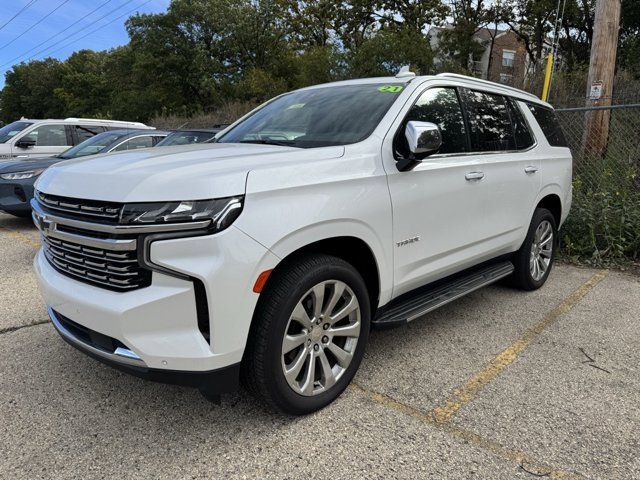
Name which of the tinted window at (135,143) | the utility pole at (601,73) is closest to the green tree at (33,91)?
the tinted window at (135,143)

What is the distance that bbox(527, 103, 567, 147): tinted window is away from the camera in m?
4.79

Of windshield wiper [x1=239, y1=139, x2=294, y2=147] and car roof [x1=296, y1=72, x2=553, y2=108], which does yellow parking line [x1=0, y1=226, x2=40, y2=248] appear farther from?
car roof [x1=296, y1=72, x2=553, y2=108]

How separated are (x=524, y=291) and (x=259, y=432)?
3.32 m

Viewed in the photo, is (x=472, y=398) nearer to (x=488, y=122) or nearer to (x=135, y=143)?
(x=488, y=122)

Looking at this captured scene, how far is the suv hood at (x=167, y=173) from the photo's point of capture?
2188 mm

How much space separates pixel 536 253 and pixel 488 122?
1526 mm

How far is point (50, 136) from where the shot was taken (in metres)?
10.5

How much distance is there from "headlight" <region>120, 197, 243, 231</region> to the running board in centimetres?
129

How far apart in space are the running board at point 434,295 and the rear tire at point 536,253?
433mm

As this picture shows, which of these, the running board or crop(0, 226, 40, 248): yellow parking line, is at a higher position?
the running board

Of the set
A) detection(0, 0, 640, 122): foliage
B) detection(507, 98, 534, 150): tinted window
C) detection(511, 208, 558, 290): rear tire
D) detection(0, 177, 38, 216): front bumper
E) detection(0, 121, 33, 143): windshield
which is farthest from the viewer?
detection(0, 0, 640, 122): foliage

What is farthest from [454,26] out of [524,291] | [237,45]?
[524,291]

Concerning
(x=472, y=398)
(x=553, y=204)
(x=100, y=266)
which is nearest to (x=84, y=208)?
(x=100, y=266)

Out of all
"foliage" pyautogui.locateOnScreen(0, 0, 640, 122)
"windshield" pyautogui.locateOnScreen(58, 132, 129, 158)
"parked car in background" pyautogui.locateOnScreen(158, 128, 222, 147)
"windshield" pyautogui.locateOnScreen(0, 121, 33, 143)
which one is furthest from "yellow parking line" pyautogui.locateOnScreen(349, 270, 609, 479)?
"foliage" pyautogui.locateOnScreen(0, 0, 640, 122)
